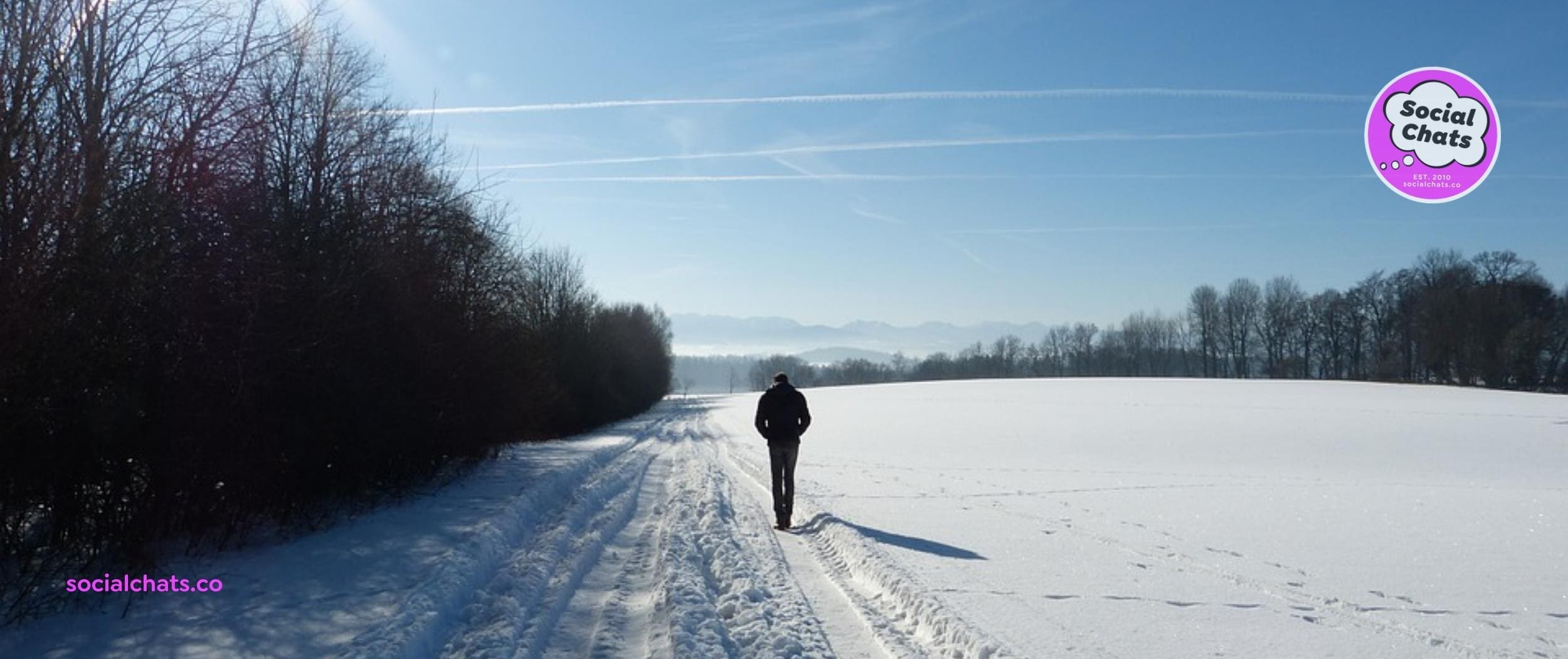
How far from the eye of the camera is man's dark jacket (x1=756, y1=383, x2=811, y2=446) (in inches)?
455

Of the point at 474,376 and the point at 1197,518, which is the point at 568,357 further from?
the point at 1197,518

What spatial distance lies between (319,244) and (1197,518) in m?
12.8

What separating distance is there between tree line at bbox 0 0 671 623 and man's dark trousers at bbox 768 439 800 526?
18.5 feet

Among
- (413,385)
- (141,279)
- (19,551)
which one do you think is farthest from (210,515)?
(413,385)

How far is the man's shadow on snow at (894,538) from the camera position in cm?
912

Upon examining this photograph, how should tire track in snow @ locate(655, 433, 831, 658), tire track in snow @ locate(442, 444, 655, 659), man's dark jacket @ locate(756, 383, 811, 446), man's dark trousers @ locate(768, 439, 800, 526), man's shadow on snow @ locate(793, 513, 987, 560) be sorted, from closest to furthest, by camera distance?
tire track in snow @ locate(442, 444, 655, 659) → tire track in snow @ locate(655, 433, 831, 658) → man's shadow on snow @ locate(793, 513, 987, 560) → man's dark trousers @ locate(768, 439, 800, 526) → man's dark jacket @ locate(756, 383, 811, 446)

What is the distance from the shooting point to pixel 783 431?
11547 millimetres

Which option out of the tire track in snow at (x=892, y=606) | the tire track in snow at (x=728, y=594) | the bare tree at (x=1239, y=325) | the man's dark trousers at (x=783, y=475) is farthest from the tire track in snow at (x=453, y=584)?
the bare tree at (x=1239, y=325)

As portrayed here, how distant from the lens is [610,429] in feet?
142

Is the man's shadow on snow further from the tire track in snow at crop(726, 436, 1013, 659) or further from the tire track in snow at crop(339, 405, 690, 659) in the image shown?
the tire track in snow at crop(339, 405, 690, 659)

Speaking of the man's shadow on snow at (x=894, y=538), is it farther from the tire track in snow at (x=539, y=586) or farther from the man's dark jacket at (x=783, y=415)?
the tire track in snow at (x=539, y=586)

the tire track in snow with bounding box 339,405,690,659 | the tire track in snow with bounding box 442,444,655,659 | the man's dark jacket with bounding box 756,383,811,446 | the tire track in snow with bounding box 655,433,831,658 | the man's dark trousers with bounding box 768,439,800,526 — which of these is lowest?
the tire track in snow with bounding box 655,433,831,658

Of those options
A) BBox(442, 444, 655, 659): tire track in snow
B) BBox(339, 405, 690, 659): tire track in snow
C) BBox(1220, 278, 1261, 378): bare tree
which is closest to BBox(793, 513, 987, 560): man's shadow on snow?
BBox(442, 444, 655, 659): tire track in snow

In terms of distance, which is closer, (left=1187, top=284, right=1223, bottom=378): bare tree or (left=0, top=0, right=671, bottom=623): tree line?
(left=0, top=0, right=671, bottom=623): tree line
